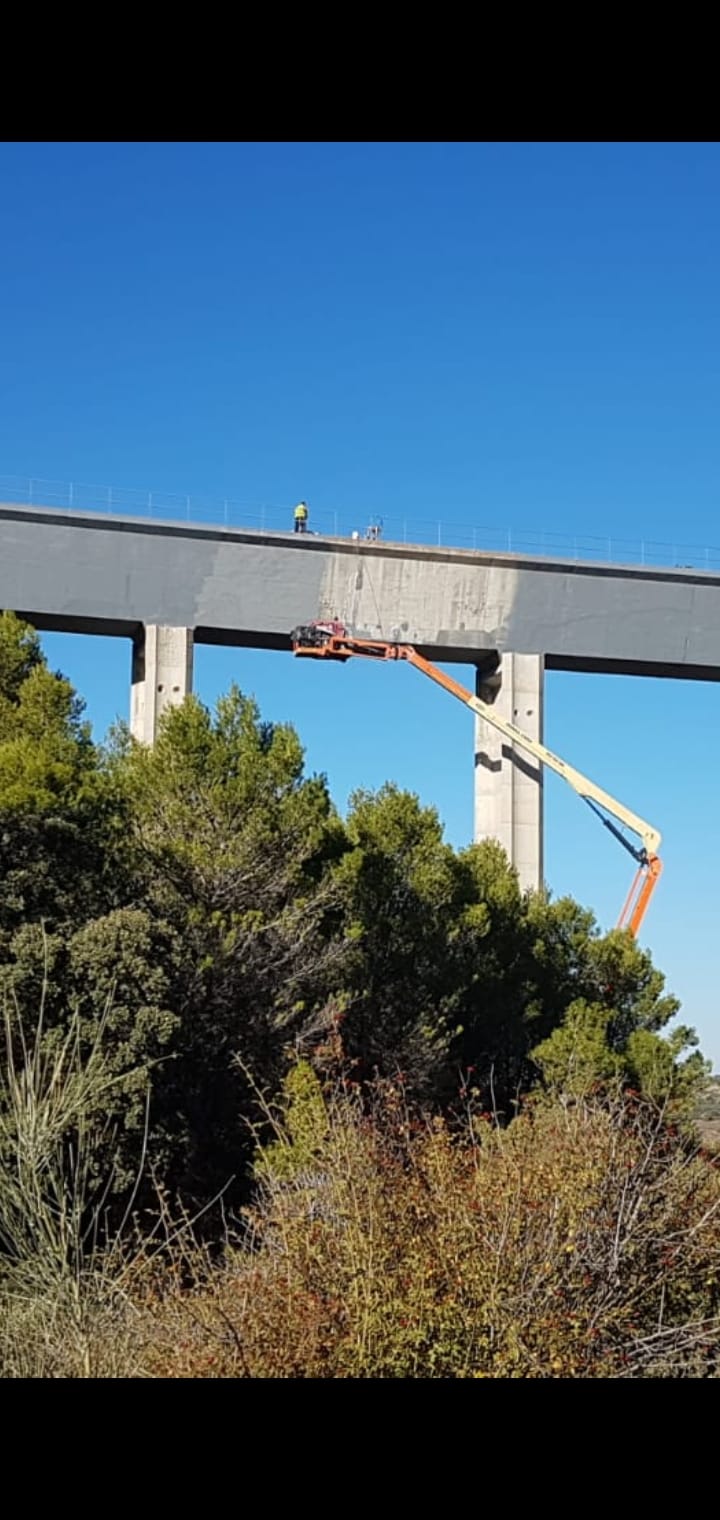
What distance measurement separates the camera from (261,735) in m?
26.8

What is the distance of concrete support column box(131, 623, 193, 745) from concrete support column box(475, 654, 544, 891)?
6.41 metres

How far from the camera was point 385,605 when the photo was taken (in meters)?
32.0

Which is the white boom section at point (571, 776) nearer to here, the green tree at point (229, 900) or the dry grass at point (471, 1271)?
the green tree at point (229, 900)

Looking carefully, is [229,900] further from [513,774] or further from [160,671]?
[513,774]

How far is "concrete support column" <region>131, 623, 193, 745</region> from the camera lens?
29781 millimetres

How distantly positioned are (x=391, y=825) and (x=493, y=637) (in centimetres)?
513

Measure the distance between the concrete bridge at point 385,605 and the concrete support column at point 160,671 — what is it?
0.08ft

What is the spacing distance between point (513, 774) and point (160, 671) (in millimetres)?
Answer: 7679

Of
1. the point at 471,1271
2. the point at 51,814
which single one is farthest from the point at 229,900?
the point at 471,1271

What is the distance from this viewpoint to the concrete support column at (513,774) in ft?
107

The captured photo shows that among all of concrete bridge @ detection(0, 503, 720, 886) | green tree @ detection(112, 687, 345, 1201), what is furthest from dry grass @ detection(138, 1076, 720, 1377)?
concrete bridge @ detection(0, 503, 720, 886)

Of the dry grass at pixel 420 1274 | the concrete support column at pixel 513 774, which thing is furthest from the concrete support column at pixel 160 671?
the dry grass at pixel 420 1274

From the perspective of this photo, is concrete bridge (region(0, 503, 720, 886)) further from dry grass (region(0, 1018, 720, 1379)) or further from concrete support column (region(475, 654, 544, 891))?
dry grass (region(0, 1018, 720, 1379))
